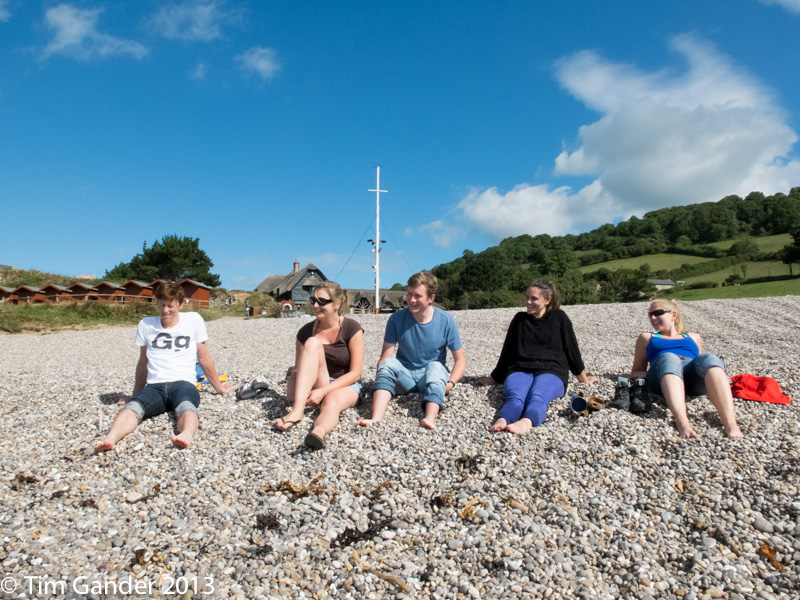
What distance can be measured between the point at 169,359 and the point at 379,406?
2.38 meters

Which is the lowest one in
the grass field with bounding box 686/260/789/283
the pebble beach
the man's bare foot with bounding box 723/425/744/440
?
the pebble beach

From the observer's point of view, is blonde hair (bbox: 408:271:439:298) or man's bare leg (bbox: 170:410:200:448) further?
blonde hair (bbox: 408:271:439:298)

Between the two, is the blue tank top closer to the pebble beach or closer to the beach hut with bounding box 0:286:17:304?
the pebble beach

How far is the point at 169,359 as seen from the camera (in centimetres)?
548

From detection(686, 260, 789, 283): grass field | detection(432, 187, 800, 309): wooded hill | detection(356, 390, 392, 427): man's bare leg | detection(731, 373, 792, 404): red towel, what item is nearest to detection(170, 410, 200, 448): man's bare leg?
detection(356, 390, 392, 427): man's bare leg

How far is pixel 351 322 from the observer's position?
5.64 m

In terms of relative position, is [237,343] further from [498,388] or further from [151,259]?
[151,259]

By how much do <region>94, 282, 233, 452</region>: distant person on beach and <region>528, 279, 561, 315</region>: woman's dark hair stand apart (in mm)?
3797

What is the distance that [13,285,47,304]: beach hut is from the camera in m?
32.9

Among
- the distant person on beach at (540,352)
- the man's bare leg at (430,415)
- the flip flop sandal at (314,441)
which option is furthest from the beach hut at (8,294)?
the distant person on beach at (540,352)

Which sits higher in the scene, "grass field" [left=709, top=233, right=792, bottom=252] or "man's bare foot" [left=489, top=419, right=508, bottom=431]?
"grass field" [left=709, top=233, right=792, bottom=252]

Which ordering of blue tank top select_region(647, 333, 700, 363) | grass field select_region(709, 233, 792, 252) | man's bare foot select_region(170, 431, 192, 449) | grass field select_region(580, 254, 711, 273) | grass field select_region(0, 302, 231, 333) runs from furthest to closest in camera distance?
grass field select_region(580, 254, 711, 273)
grass field select_region(709, 233, 792, 252)
grass field select_region(0, 302, 231, 333)
blue tank top select_region(647, 333, 700, 363)
man's bare foot select_region(170, 431, 192, 449)

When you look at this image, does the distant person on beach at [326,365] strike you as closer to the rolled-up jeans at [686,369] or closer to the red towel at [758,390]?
the rolled-up jeans at [686,369]

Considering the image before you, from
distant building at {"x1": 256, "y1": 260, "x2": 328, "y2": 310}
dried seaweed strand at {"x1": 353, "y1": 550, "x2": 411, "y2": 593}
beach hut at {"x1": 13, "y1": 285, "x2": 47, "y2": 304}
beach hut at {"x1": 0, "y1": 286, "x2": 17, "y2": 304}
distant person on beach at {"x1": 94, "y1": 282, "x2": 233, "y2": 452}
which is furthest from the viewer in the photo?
distant building at {"x1": 256, "y1": 260, "x2": 328, "y2": 310}
